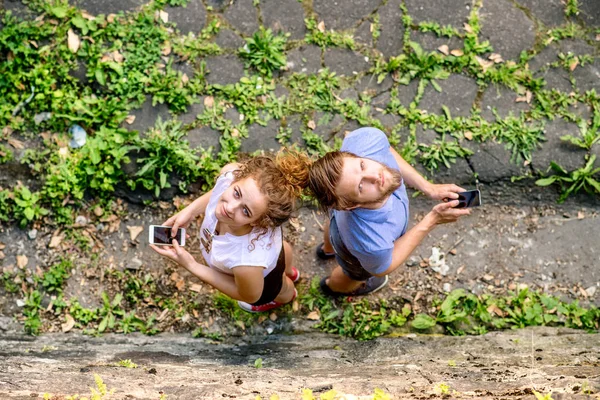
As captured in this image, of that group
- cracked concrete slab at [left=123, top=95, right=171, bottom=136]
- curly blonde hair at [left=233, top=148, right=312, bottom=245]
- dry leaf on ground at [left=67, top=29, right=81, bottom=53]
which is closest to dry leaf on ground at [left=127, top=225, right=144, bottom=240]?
cracked concrete slab at [left=123, top=95, right=171, bottom=136]

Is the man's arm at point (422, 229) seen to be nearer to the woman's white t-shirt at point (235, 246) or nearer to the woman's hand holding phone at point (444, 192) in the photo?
the woman's hand holding phone at point (444, 192)

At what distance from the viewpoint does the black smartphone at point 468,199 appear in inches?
138

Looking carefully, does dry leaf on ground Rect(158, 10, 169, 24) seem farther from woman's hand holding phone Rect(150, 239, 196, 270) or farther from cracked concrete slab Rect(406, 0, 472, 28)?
woman's hand holding phone Rect(150, 239, 196, 270)

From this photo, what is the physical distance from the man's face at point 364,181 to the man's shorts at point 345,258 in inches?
21.2

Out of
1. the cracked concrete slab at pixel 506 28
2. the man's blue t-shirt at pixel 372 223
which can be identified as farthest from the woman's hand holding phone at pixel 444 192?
the cracked concrete slab at pixel 506 28

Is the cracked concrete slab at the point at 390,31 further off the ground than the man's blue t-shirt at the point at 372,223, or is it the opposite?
the cracked concrete slab at the point at 390,31

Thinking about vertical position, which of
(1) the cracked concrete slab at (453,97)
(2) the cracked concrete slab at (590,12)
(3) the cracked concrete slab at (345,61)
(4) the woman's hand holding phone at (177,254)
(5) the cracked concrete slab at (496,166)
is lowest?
(5) the cracked concrete slab at (496,166)

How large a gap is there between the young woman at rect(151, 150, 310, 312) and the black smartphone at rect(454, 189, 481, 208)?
98cm

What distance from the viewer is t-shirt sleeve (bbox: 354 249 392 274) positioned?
335 centimetres

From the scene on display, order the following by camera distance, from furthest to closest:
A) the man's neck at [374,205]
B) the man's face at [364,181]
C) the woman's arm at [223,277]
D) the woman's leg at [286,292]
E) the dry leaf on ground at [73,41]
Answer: the dry leaf on ground at [73,41]
the woman's leg at [286,292]
the woman's arm at [223,277]
the man's neck at [374,205]
the man's face at [364,181]

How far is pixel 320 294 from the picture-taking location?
15.0 feet

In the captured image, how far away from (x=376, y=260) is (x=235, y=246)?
2.62 feet

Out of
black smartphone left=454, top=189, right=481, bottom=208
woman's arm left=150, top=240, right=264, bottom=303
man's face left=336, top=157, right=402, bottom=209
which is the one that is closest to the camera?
man's face left=336, top=157, right=402, bottom=209

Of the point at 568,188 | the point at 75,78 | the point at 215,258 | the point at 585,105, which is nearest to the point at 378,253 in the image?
the point at 215,258
